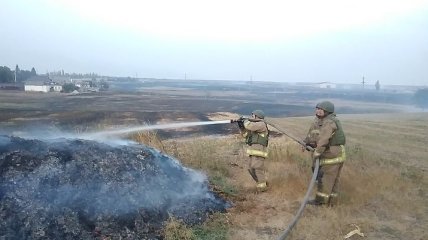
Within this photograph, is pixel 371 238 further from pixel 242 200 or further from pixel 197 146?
pixel 197 146

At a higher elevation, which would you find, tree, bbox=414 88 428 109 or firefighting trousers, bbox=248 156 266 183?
tree, bbox=414 88 428 109

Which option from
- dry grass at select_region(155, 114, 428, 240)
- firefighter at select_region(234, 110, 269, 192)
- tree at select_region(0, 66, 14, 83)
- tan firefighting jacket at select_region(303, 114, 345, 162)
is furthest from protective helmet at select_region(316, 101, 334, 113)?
tree at select_region(0, 66, 14, 83)

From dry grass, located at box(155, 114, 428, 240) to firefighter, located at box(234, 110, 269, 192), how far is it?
1.03 feet

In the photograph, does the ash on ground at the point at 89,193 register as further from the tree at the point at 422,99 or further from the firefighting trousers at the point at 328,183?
the tree at the point at 422,99

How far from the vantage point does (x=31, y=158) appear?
227 inches

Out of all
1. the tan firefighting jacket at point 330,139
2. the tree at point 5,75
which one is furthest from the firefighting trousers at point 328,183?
the tree at point 5,75

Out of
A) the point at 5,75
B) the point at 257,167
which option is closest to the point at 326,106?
the point at 257,167

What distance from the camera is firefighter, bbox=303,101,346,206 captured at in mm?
6312

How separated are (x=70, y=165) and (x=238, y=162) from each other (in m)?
4.63

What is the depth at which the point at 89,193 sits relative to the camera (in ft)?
18.3

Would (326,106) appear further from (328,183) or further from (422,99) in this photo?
(422,99)

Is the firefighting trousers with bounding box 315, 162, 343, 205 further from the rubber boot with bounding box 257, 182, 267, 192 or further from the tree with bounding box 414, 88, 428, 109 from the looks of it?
the tree with bounding box 414, 88, 428, 109

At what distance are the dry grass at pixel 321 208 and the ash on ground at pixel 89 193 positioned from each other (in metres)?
0.72

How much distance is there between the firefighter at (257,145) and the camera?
7137 mm
